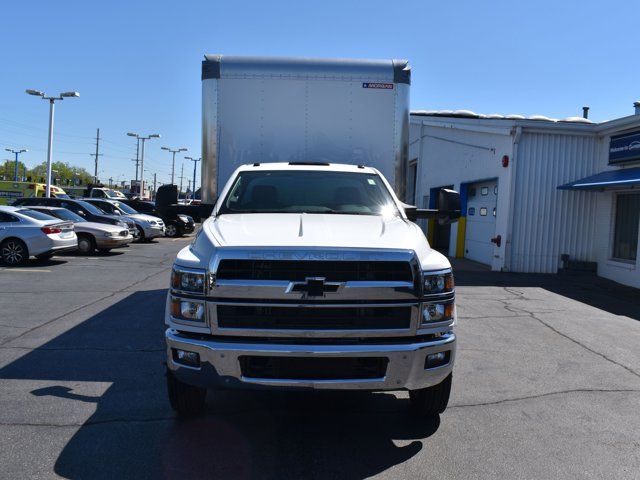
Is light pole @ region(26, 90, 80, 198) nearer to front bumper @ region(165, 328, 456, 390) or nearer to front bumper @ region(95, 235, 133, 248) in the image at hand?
front bumper @ region(95, 235, 133, 248)

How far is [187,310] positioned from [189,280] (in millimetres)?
193

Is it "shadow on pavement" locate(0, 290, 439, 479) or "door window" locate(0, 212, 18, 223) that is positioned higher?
"door window" locate(0, 212, 18, 223)

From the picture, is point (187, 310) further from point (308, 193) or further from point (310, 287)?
point (308, 193)

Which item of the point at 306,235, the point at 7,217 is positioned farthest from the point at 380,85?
the point at 7,217

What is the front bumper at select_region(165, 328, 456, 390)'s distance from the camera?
3.42 metres

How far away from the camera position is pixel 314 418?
4.32 meters

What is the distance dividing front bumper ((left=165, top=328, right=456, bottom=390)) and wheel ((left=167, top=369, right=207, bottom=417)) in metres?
0.52

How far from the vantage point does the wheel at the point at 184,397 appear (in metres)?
4.05

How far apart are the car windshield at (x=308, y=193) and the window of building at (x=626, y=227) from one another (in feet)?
34.5

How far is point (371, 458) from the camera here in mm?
3623

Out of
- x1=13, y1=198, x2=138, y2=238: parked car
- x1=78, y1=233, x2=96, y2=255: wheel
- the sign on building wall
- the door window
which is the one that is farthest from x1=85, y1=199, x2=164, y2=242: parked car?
the sign on building wall

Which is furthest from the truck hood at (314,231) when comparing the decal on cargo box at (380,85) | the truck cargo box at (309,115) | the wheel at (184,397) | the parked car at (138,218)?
the parked car at (138,218)

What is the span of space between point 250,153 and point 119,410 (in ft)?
12.7

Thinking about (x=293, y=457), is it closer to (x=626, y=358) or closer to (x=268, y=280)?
(x=268, y=280)
